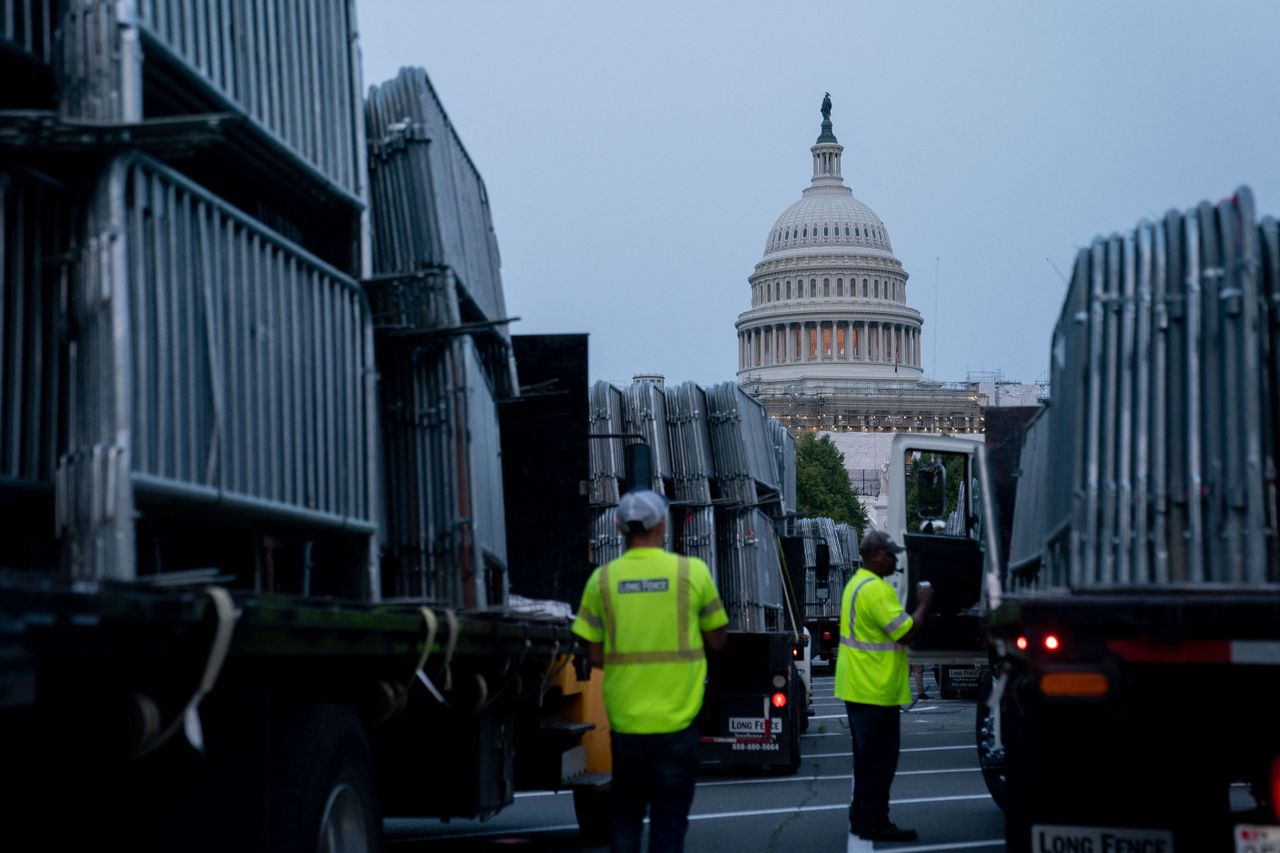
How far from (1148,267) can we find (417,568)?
3314 mm

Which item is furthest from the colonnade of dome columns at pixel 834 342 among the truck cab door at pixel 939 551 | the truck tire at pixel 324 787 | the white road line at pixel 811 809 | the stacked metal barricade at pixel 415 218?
the truck tire at pixel 324 787

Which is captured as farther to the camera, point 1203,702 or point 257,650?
point 1203,702

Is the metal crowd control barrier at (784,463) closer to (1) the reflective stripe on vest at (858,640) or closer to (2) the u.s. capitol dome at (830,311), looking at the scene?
(1) the reflective stripe on vest at (858,640)

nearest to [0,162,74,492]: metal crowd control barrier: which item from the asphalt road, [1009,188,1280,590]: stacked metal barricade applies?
[1009,188,1280,590]: stacked metal barricade

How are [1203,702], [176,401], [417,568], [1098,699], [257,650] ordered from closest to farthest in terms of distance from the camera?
1. [257,650]
2. [176,401]
3. [1098,699]
4. [1203,702]
5. [417,568]

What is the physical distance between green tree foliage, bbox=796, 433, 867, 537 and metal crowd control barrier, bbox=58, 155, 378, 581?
325 ft

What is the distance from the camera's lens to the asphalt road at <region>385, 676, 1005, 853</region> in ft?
39.7

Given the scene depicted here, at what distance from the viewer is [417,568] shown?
28.3 ft

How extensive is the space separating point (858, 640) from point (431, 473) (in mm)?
3895

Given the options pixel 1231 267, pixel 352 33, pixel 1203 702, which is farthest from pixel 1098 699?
pixel 352 33

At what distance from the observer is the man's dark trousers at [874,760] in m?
11.5

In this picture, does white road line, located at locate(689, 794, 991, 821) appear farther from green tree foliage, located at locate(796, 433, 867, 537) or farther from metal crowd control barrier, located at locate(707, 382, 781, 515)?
green tree foliage, located at locate(796, 433, 867, 537)

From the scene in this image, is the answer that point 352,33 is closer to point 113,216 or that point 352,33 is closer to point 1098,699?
point 113,216

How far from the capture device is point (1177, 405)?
6762 mm
